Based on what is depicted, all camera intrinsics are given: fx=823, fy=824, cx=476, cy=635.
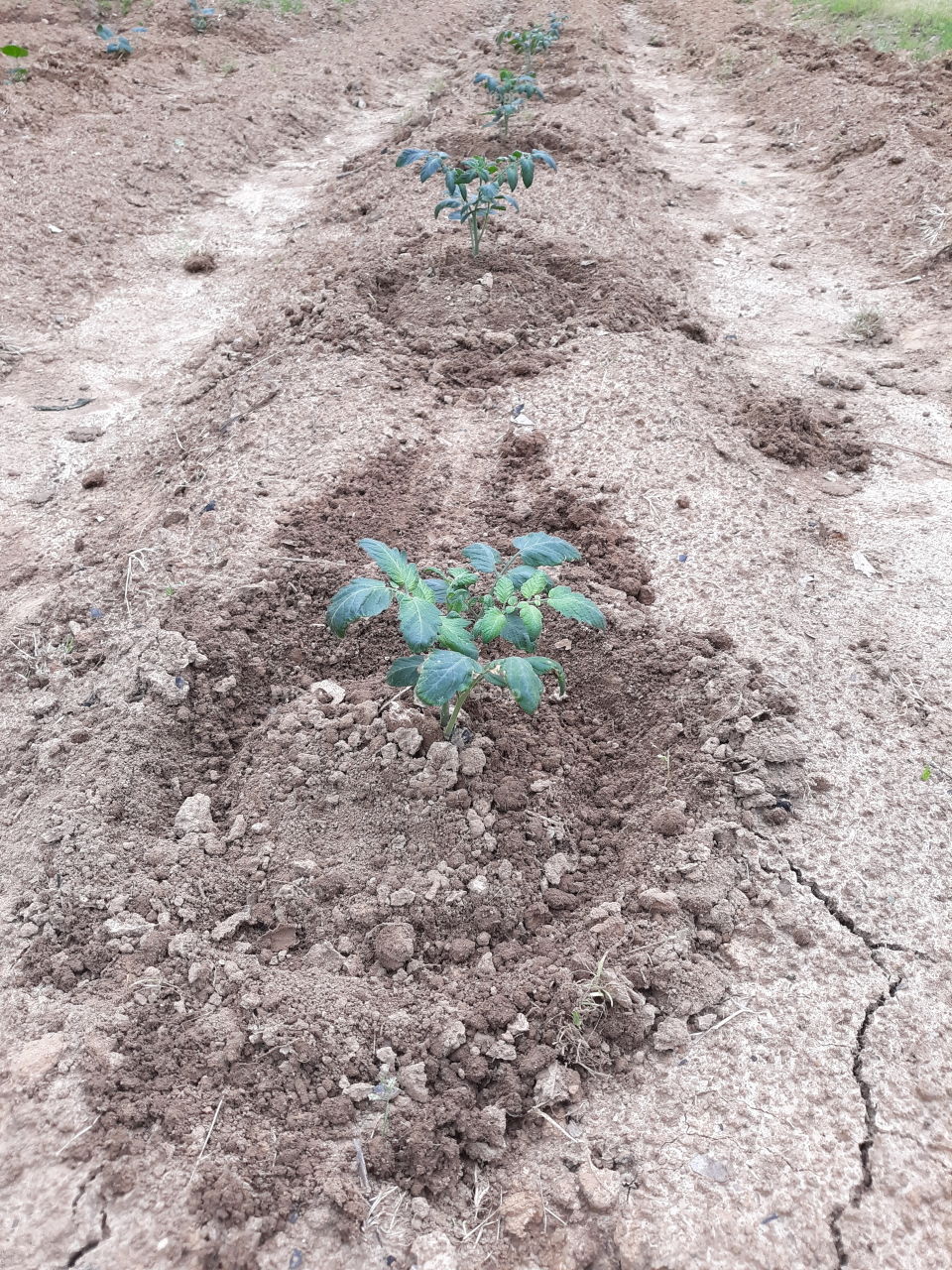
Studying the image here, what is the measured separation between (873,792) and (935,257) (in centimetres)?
392

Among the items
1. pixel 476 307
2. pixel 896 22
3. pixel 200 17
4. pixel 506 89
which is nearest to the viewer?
pixel 476 307

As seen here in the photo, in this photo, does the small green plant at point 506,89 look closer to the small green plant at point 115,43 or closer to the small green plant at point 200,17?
the small green plant at point 115,43

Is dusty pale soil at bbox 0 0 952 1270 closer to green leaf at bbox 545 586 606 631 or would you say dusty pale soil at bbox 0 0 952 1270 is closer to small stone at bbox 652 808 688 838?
small stone at bbox 652 808 688 838

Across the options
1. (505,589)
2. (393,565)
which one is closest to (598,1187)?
(505,589)

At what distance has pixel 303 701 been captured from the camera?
2254 mm

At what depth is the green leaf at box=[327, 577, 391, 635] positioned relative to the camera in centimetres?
168

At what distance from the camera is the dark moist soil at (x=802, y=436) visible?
3.33 meters

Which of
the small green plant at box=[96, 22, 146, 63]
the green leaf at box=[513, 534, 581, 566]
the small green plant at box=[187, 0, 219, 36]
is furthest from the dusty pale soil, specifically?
the small green plant at box=[187, 0, 219, 36]

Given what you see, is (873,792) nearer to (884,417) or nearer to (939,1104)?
(939,1104)

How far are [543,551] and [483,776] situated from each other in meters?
0.59

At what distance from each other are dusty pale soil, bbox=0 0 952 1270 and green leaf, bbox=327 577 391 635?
48cm

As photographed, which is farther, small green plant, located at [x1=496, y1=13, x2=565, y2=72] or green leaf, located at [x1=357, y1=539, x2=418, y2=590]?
small green plant, located at [x1=496, y1=13, x2=565, y2=72]

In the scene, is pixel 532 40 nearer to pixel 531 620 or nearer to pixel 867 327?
pixel 867 327

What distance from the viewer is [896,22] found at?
26.1ft
